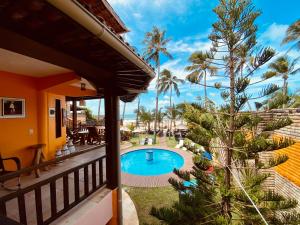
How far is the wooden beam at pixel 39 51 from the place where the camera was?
180 cm

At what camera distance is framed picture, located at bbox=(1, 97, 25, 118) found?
4.66 meters

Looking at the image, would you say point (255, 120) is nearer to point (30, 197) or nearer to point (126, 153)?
point (30, 197)

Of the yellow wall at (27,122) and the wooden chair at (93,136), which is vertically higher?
the yellow wall at (27,122)

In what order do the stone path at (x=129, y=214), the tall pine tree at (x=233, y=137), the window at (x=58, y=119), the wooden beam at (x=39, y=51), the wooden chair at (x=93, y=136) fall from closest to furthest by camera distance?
the wooden beam at (x=39, y=51), the tall pine tree at (x=233, y=137), the stone path at (x=129, y=214), the window at (x=58, y=119), the wooden chair at (x=93, y=136)

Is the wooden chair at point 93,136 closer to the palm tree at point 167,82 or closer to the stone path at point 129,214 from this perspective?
the stone path at point 129,214

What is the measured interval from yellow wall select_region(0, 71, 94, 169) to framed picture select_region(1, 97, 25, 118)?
0.11 m

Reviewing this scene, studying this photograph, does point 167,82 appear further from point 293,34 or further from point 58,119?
point 58,119

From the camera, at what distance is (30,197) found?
3.73m

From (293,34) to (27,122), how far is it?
704 inches

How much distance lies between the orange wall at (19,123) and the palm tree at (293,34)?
55.9 feet

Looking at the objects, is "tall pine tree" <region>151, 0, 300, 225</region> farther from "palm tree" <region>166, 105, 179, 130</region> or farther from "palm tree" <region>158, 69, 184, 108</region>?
"palm tree" <region>158, 69, 184, 108</region>

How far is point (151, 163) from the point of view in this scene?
42.1 feet

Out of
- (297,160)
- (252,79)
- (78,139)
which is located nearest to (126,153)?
(78,139)

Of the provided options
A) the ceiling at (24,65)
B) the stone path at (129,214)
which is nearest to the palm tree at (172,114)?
the stone path at (129,214)
